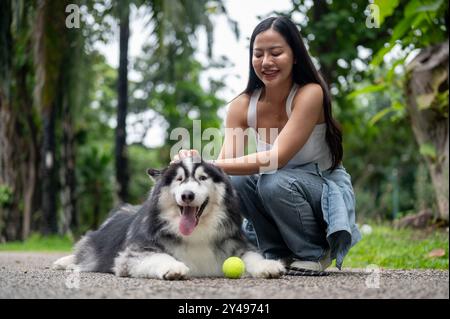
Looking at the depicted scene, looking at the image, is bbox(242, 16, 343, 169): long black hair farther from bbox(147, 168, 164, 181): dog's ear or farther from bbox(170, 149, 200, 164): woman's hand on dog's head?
bbox(147, 168, 164, 181): dog's ear

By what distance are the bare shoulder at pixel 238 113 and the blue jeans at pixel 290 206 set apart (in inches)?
17.4

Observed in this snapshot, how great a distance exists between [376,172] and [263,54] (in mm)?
26910

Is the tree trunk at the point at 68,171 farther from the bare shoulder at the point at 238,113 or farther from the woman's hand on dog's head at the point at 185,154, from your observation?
the woman's hand on dog's head at the point at 185,154

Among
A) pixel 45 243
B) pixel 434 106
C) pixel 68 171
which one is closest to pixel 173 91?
pixel 68 171

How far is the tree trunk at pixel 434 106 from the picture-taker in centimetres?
845

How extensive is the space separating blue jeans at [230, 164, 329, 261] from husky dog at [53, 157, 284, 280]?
266 mm

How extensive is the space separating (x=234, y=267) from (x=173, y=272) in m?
0.44

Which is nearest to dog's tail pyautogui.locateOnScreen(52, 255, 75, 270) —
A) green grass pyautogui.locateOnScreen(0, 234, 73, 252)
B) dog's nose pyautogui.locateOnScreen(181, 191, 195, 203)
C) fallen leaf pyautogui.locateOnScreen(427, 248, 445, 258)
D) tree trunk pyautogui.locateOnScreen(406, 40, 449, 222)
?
dog's nose pyautogui.locateOnScreen(181, 191, 195, 203)

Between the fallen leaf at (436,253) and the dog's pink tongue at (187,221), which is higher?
the dog's pink tongue at (187,221)

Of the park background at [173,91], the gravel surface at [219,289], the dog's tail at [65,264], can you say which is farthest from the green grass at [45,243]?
the gravel surface at [219,289]

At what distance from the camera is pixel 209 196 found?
394 cm

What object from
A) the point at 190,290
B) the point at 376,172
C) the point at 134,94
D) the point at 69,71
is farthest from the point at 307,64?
the point at 376,172

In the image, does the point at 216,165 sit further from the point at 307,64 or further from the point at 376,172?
the point at 376,172
